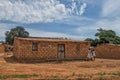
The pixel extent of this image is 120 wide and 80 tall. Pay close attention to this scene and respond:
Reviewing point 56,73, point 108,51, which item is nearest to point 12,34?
point 108,51

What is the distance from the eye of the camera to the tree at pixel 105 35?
202 ft

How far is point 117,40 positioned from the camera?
62.5 m

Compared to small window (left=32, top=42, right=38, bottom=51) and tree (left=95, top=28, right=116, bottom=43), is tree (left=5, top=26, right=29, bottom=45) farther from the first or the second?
small window (left=32, top=42, right=38, bottom=51)

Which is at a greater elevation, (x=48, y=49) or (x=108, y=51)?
(x=48, y=49)

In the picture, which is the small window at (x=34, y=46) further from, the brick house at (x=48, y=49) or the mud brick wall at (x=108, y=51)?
the mud brick wall at (x=108, y=51)

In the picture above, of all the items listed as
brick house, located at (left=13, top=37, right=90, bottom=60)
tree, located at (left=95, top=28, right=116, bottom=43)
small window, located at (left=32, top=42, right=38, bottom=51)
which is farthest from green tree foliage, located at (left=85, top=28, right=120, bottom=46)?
small window, located at (left=32, top=42, right=38, bottom=51)

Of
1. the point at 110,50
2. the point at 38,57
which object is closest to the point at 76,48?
the point at 38,57

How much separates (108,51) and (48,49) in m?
13.8

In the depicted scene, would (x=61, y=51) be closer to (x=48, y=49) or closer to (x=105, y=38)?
(x=48, y=49)

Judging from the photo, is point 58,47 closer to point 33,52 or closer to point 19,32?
point 33,52

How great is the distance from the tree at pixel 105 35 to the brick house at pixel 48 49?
1100 inches

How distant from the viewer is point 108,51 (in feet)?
138

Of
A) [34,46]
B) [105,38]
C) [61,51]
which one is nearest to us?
[34,46]

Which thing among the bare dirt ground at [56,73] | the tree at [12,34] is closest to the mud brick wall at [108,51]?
the bare dirt ground at [56,73]
